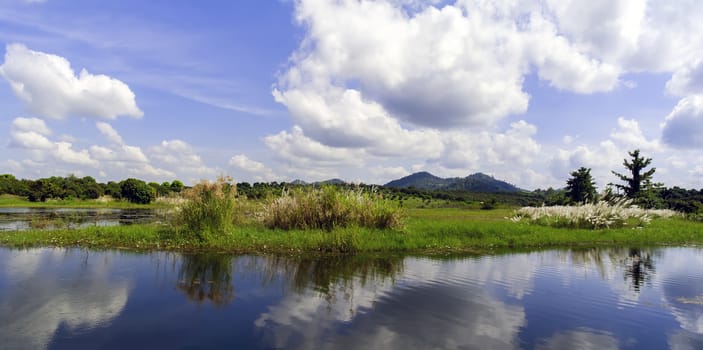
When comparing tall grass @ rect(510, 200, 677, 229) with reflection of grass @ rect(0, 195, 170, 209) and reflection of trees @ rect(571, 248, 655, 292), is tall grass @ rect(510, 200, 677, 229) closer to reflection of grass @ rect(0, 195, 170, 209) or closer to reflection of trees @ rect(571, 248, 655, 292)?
reflection of trees @ rect(571, 248, 655, 292)

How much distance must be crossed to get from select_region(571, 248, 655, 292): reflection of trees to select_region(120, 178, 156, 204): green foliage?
57541mm

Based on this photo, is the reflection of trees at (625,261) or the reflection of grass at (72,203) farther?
the reflection of grass at (72,203)

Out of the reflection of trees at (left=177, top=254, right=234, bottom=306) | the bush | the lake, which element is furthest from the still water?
the lake

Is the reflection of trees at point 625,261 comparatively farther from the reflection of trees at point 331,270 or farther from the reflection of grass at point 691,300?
the reflection of trees at point 331,270

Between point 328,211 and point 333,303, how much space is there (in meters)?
8.81

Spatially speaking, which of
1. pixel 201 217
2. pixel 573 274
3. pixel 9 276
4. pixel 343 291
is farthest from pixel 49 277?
pixel 573 274

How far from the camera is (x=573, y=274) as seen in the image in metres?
11.6

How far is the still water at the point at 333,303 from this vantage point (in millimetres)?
6168

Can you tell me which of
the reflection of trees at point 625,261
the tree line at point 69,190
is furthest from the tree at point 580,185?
the tree line at point 69,190

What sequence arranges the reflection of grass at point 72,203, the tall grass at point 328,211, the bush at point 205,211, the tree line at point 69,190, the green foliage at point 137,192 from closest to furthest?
1. the bush at point 205,211
2. the tall grass at point 328,211
3. the reflection of grass at point 72,203
4. the tree line at point 69,190
5. the green foliage at point 137,192

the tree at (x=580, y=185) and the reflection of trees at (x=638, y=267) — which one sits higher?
the tree at (x=580, y=185)

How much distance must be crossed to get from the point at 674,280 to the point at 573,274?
102 inches

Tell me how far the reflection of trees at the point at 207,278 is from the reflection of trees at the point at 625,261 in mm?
9533

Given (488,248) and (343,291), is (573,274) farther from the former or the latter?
(343,291)
